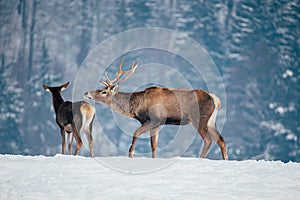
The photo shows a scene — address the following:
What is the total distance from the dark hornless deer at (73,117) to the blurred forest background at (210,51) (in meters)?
64.2

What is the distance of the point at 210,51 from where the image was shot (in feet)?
336

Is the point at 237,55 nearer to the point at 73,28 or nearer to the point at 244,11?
the point at 244,11

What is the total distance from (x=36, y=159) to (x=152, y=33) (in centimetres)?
9561

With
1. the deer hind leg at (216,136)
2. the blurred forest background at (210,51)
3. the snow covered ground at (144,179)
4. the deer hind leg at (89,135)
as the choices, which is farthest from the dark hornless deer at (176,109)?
the blurred forest background at (210,51)

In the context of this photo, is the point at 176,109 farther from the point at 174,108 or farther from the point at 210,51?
the point at 210,51

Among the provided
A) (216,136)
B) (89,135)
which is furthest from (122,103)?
(216,136)

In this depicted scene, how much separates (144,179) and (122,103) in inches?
171

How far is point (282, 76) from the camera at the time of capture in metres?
91.9

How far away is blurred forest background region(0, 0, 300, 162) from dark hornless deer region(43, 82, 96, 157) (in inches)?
2528

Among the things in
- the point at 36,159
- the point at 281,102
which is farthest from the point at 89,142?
the point at 281,102

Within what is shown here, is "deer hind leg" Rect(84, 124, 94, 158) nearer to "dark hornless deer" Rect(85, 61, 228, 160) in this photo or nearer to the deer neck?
the deer neck

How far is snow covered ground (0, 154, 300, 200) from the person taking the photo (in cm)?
721

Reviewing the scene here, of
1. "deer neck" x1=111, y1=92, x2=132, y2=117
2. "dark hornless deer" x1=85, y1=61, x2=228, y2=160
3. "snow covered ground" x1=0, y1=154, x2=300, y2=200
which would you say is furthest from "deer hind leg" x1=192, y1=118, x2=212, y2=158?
"snow covered ground" x1=0, y1=154, x2=300, y2=200

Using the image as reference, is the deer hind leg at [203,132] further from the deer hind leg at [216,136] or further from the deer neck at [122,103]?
the deer neck at [122,103]
